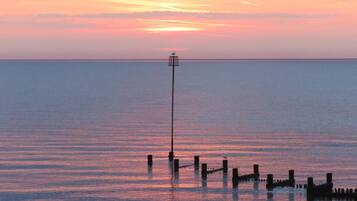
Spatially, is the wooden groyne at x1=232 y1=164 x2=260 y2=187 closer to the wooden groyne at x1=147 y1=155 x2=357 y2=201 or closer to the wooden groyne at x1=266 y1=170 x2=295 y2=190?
the wooden groyne at x1=147 y1=155 x2=357 y2=201

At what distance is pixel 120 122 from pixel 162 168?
4954 centimetres

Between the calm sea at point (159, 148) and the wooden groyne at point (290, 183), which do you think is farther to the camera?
the calm sea at point (159, 148)

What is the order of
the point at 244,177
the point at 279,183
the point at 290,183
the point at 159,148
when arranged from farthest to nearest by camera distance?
the point at 159,148 < the point at 244,177 < the point at 279,183 < the point at 290,183

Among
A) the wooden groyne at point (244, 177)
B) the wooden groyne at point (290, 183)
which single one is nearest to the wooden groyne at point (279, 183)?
the wooden groyne at point (290, 183)

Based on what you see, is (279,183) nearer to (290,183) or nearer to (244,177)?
(290,183)

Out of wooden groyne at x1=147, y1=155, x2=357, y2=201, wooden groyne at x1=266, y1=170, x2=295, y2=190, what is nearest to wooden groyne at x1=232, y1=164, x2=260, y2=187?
wooden groyne at x1=147, y1=155, x2=357, y2=201

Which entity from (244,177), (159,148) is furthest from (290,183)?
(159,148)

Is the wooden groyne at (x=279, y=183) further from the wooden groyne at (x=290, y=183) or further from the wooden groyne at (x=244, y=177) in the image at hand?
the wooden groyne at (x=244, y=177)

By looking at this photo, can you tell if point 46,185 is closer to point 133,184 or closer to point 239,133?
point 133,184

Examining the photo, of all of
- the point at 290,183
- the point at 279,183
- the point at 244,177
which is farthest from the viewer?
the point at 244,177

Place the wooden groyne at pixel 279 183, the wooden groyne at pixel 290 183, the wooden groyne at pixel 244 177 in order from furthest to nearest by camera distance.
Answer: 1. the wooden groyne at pixel 244 177
2. the wooden groyne at pixel 279 183
3. the wooden groyne at pixel 290 183

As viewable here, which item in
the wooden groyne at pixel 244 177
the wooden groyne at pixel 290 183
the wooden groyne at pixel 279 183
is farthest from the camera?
the wooden groyne at pixel 244 177

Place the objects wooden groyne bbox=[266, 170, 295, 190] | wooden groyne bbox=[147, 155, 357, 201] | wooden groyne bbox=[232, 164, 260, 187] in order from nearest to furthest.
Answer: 1. wooden groyne bbox=[147, 155, 357, 201]
2. wooden groyne bbox=[266, 170, 295, 190]
3. wooden groyne bbox=[232, 164, 260, 187]

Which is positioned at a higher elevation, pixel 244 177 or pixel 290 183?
pixel 244 177
